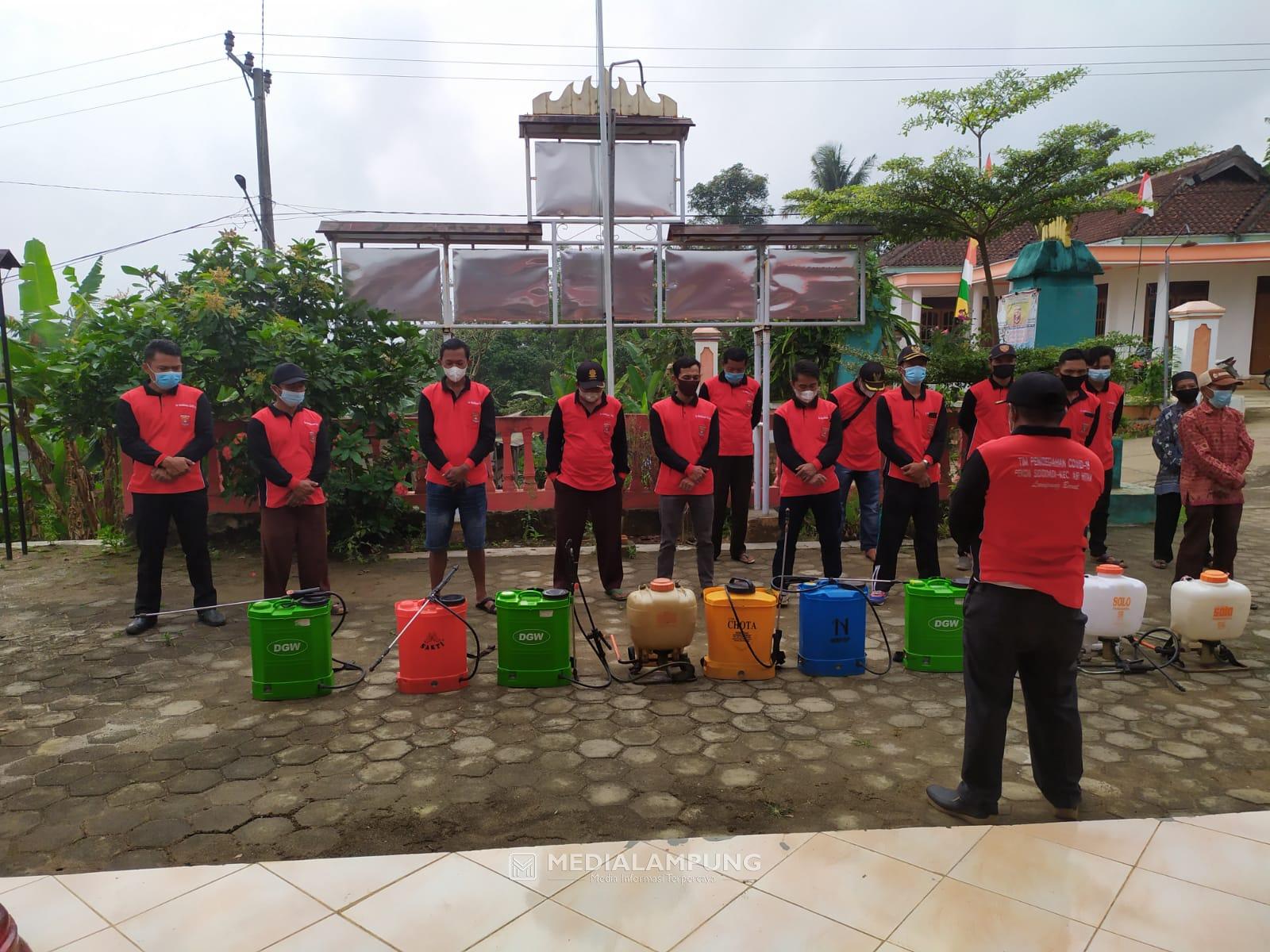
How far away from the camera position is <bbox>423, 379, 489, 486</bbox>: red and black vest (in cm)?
592

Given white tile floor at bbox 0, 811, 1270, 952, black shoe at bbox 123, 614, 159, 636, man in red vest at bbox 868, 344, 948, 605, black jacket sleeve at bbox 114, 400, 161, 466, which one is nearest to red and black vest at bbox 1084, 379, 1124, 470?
man in red vest at bbox 868, 344, 948, 605

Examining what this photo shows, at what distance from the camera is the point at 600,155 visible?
7609 millimetres

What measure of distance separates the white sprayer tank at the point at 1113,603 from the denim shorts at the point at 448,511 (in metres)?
3.82

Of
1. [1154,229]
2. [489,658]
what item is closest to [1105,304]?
[1154,229]

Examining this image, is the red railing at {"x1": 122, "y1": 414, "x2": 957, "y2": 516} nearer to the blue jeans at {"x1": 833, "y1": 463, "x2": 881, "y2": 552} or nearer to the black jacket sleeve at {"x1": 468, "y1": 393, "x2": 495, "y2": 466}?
the blue jeans at {"x1": 833, "y1": 463, "x2": 881, "y2": 552}

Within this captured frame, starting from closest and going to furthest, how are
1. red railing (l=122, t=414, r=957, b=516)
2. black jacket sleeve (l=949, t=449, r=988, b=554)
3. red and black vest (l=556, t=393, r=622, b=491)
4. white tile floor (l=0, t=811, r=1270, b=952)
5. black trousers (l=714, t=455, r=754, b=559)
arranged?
white tile floor (l=0, t=811, r=1270, b=952) → black jacket sleeve (l=949, t=449, r=988, b=554) → red and black vest (l=556, t=393, r=622, b=491) → black trousers (l=714, t=455, r=754, b=559) → red railing (l=122, t=414, r=957, b=516)

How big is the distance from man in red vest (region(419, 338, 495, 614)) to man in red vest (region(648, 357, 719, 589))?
1.25 m

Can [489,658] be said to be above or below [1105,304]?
below

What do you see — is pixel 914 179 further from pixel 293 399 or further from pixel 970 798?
pixel 970 798

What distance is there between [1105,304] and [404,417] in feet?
70.1

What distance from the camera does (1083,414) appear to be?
6656 mm

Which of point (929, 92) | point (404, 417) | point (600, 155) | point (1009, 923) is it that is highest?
point (929, 92)

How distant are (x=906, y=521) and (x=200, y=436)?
500 centimetres

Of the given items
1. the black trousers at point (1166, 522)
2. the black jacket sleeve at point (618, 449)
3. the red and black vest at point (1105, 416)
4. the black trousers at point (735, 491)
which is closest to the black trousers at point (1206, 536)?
the red and black vest at point (1105, 416)
